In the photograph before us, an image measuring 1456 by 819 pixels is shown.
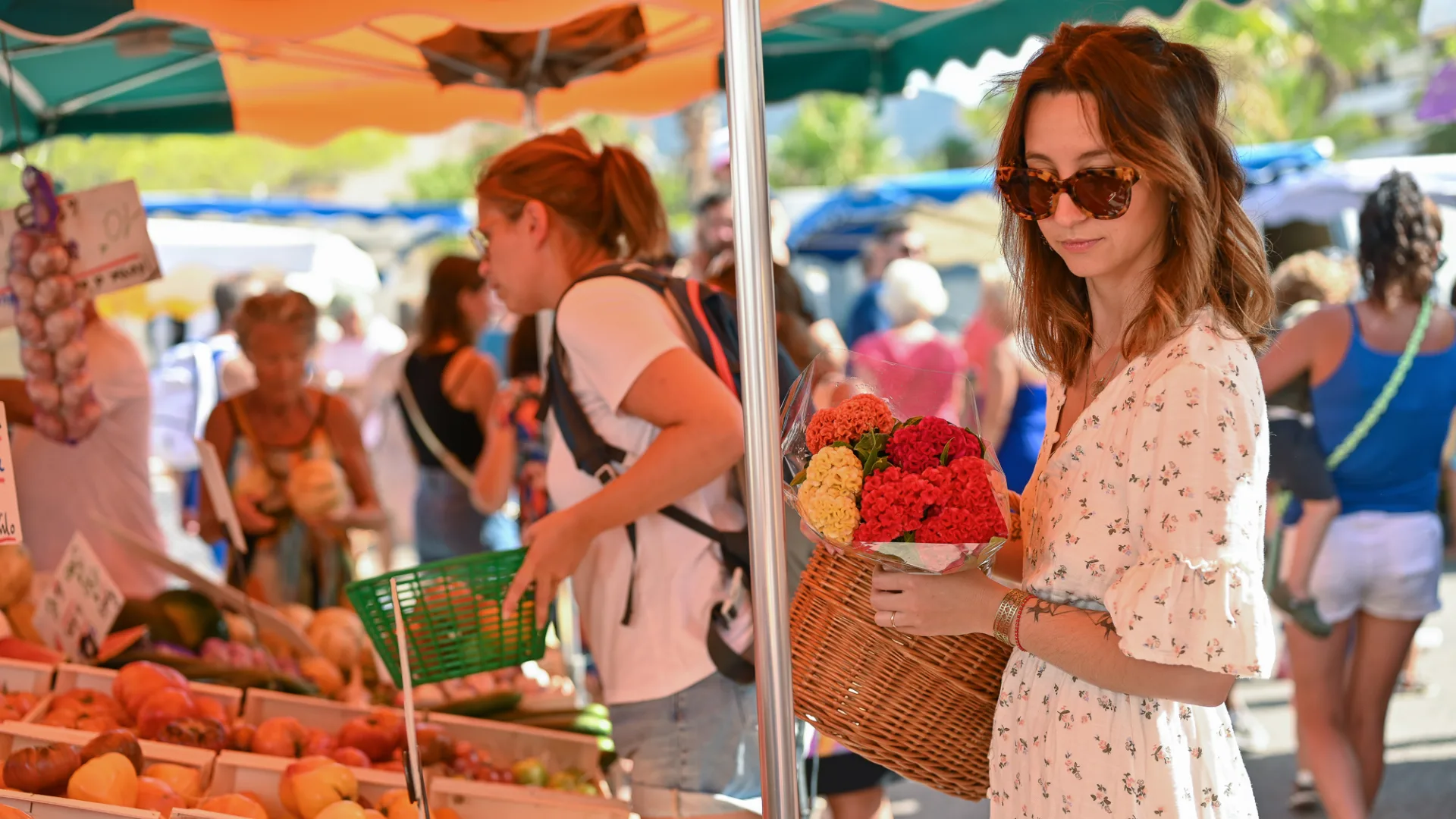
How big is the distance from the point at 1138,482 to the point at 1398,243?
9.56ft

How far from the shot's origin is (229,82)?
4625 millimetres

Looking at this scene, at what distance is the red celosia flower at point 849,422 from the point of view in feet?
5.10

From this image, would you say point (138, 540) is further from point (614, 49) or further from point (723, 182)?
point (723, 182)

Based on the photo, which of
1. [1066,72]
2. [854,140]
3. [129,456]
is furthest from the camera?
[854,140]

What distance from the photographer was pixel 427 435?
5336 millimetres

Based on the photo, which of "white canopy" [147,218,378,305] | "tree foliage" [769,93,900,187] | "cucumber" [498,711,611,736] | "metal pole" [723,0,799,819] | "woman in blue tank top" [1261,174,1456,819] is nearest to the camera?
"metal pole" [723,0,799,819]

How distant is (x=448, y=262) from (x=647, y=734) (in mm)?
3244

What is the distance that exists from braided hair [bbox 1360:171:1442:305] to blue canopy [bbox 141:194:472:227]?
8890 millimetres

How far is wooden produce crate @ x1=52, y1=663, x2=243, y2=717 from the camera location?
261cm

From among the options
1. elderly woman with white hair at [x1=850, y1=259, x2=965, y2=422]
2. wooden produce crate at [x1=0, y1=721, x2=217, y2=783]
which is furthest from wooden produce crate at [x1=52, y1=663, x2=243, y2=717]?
elderly woman with white hair at [x1=850, y1=259, x2=965, y2=422]

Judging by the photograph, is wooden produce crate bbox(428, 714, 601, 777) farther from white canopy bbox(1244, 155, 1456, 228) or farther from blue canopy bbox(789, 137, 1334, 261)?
blue canopy bbox(789, 137, 1334, 261)

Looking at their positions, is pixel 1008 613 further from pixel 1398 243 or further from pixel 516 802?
pixel 1398 243

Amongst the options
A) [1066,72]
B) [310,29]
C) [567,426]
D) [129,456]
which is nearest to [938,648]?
[1066,72]

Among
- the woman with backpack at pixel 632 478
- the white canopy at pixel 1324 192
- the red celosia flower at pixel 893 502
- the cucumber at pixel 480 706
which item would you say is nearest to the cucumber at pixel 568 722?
the cucumber at pixel 480 706
